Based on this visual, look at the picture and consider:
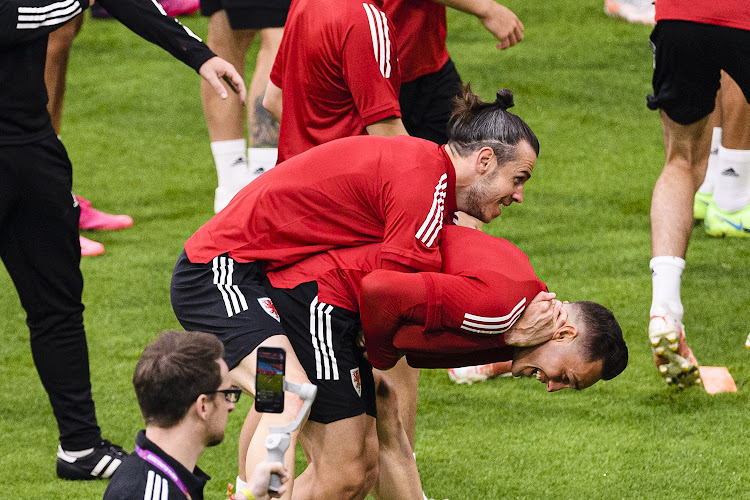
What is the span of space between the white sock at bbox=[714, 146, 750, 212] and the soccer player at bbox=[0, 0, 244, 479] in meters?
3.07

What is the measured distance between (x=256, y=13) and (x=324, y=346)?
8.73ft

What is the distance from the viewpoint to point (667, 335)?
13.6 feet

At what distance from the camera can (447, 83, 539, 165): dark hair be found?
3.22m

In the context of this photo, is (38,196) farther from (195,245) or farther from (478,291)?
(478,291)

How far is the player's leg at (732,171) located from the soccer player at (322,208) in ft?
8.84

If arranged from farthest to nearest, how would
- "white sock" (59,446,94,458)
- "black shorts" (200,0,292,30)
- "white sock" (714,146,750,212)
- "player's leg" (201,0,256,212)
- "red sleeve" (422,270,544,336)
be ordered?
"player's leg" (201,0,256,212)
"white sock" (714,146,750,212)
"black shorts" (200,0,292,30)
"white sock" (59,446,94,458)
"red sleeve" (422,270,544,336)

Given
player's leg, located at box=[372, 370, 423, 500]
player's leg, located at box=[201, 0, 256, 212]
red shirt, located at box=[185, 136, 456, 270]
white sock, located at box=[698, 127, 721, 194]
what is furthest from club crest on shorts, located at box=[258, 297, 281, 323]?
white sock, located at box=[698, 127, 721, 194]

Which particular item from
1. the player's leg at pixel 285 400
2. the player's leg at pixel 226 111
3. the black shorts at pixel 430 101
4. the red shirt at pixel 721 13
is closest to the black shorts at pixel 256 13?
the player's leg at pixel 226 111

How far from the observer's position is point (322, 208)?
3168 millimetres

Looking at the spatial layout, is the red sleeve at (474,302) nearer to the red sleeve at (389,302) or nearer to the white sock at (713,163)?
the red sleeve at (389,302)

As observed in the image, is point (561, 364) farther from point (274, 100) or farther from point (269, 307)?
point (274, 100)

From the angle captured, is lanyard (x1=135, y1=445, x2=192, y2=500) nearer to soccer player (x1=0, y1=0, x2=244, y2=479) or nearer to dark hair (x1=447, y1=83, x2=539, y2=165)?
dark hair (x1=447, y1=83, x2=539, y2=165)

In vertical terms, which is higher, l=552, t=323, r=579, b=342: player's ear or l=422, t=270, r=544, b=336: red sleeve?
l=422, t=270, r=544, b=336: red sleeve

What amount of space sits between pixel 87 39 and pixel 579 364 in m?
8.08
